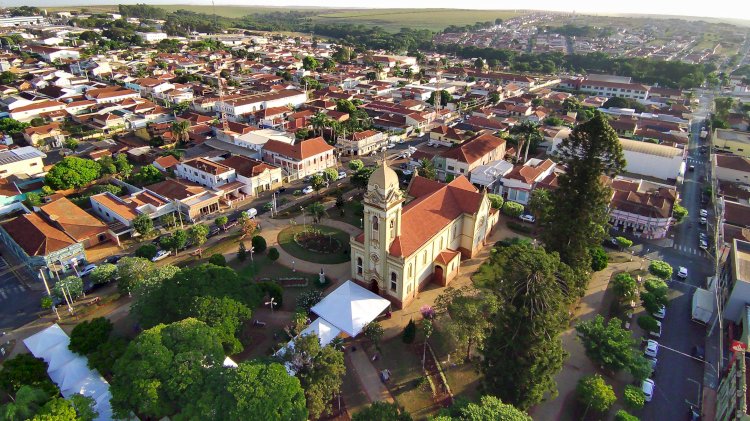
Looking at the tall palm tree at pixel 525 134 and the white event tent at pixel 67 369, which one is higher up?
the tall palm tree at pixel 525 134

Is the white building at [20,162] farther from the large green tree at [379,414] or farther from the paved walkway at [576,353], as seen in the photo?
the paved walkway at [576,353]

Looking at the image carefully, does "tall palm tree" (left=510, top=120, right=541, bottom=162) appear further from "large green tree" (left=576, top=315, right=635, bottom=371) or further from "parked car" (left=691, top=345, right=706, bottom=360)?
"large green tree" (left=576, top=315, right=635, bottom=371)

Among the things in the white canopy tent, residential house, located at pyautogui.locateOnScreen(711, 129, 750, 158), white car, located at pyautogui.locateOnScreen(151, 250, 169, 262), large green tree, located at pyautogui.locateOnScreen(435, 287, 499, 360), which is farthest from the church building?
residential house, located at pyautogui.locateOnScreen(711, 129, 750, 158)

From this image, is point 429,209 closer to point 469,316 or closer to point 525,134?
point 469,316

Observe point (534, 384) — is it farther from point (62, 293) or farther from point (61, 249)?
point (61, 249)

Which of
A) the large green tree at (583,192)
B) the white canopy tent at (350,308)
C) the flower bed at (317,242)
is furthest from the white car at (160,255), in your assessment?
the large green tree at (583,192)

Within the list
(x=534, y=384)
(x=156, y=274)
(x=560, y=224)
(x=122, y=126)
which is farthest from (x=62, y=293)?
(x=122, y=126)

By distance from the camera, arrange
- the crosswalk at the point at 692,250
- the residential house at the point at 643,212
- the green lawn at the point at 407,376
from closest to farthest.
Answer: the green lawn at the point at 407,376, the crosswalk at the point at 692,250, the residential house at the point at 643,212
